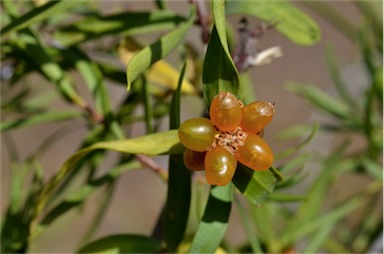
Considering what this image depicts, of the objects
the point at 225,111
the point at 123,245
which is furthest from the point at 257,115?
the point at 123,245

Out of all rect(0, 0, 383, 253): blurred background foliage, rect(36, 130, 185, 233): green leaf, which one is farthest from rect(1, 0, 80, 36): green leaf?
rect(36, 130, 185, 233): green leaf

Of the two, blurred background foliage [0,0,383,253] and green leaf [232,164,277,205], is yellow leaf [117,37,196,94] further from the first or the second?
green leaf [232,164,277,205]

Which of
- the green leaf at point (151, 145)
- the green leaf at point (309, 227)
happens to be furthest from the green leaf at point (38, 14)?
the green leaf at point (309, 227)

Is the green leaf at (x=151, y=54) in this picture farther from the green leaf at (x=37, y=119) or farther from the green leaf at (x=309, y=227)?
the green leaf at (x=309, y=227)

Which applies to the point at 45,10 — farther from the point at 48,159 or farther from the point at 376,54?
the point at 48,159

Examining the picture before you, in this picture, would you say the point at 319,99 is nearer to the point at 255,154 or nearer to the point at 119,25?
the point at 119,25
